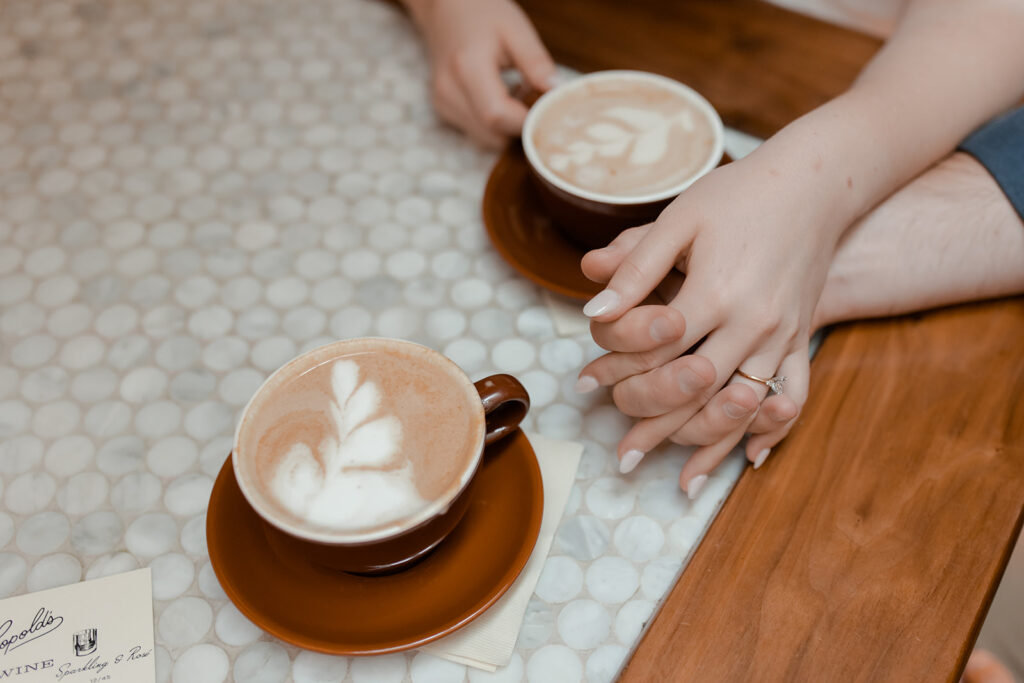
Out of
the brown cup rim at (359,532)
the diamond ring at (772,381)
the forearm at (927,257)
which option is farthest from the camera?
the forearm at (927,257)

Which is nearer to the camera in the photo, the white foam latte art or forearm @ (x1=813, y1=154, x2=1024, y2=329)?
the white foam latte art

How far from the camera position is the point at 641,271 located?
0.85 m

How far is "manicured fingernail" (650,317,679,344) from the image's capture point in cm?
82

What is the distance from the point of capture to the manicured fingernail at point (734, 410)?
816 mm

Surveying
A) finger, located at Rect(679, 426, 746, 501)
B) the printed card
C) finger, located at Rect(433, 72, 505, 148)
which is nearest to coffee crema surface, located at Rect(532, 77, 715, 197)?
finger, located at Rect(433, 72, 505, 148)

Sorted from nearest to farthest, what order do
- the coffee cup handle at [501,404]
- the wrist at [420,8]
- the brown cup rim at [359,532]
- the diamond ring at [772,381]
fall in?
the brown cup rim at [359,532] → the coffee cup handle at [501,404] → the diamond ring at [772,381] → the wrist at [420,8]

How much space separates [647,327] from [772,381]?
0.57ft

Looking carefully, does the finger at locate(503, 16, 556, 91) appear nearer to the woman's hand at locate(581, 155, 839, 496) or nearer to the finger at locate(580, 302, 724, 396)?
the woman's hand at locate(581, 155, 839, 496)

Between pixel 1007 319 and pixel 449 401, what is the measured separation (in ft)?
2.29

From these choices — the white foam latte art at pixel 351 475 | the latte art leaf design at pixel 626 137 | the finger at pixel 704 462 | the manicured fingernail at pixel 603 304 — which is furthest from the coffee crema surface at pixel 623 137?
the white foam latte art at pixel 351 475

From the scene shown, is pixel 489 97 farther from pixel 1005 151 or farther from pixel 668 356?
pixel 1005 151

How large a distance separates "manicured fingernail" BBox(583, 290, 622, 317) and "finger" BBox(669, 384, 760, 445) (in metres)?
0.14

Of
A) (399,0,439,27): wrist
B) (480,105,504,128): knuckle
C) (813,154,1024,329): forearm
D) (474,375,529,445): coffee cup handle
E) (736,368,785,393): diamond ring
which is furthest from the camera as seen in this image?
(399,0,439,27): wrist

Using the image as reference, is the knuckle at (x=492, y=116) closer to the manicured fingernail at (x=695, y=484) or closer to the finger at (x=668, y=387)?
the finger at (x=668, y=387)
